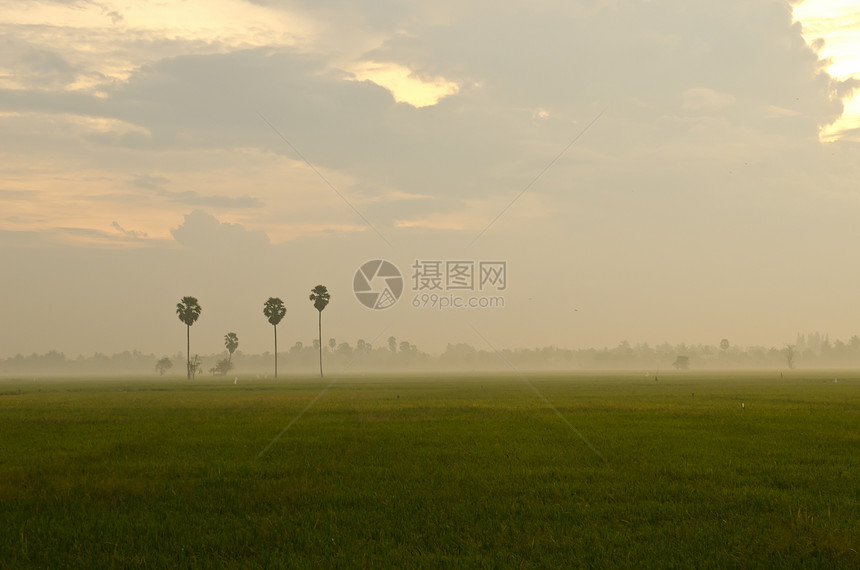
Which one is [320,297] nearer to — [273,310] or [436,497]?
[273,310]

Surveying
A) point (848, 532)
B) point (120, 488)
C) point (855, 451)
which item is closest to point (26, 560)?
point (120, 488)

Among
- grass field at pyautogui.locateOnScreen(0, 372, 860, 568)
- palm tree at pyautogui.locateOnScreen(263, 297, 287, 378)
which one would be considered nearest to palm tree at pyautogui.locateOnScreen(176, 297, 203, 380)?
palm tree at pyautogui.locateOnScreen(263, 297, 287, 378)

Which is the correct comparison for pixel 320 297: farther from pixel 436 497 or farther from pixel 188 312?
pixel 436 497

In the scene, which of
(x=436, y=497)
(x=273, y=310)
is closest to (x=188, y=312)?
(x=273, y=310)

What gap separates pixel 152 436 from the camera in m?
30.1

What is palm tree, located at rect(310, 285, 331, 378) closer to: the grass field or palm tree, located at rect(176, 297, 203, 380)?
palm tree, located at rect(176, 297, 203, 380)

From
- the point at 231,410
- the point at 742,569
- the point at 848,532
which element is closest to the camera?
the point at 742,569

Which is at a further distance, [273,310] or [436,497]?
[273,310]

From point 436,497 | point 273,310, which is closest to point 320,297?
point 273,310

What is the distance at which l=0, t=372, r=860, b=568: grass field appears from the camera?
39.0ft

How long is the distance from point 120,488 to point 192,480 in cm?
187

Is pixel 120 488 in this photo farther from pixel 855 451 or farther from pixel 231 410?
pixel 231 410

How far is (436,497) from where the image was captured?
16125 millimetres

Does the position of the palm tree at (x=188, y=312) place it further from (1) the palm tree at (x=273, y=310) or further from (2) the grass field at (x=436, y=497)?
(2) the grass field at (x=436, y=497)
